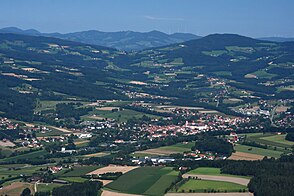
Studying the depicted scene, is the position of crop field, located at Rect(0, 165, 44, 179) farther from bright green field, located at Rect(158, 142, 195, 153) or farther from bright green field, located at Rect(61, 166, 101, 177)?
bright green field, located at Rect(158, 142, 195, 153)

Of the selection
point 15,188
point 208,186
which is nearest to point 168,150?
point 208,186

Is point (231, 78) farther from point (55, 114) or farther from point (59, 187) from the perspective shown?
point (59, 187)

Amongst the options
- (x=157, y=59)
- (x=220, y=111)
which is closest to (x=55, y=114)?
(x=220, y=111)

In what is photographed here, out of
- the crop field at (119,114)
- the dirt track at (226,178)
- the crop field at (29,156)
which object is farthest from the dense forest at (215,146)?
the crop field at (119,114)

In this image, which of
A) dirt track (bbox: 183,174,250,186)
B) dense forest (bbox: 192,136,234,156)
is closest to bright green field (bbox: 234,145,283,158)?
dense forest (bbox: 192,136,234,156)

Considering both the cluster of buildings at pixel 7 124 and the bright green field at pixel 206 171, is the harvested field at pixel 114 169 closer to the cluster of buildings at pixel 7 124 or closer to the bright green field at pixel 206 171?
the bright green field at pixel 206 171

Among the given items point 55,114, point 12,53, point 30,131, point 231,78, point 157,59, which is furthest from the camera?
point 157,59

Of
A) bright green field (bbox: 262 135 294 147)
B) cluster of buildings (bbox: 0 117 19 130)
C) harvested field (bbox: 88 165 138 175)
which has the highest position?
bright green field (bbox: 262 135 294 147)

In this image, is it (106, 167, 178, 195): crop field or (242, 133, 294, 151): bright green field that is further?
(242, 133, 294, 151): bright green field
